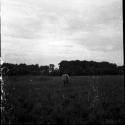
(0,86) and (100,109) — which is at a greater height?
(0,86)

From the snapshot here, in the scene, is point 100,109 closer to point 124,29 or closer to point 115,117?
point 115,117

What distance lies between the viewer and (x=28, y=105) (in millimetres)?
8828

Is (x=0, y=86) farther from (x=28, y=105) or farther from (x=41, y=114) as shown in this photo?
(x=28, y=105)

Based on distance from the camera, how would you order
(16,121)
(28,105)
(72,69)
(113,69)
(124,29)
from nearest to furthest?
(124,29)
(16,121)
(28,105)
(113,69)
(72,69)

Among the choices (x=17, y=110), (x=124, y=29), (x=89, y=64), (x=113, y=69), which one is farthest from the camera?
(x=89, y=64)

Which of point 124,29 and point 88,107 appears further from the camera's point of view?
point 88,107

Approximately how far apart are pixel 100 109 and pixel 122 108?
0.87 metres

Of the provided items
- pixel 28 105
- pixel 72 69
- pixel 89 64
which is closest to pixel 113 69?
pixel 72 69

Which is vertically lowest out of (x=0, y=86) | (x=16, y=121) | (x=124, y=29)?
(x=16, y=121)

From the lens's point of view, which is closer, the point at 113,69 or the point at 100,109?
the point at 100,109

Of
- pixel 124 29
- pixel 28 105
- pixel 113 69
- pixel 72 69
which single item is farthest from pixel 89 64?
pixel 124 29

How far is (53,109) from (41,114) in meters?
0.75

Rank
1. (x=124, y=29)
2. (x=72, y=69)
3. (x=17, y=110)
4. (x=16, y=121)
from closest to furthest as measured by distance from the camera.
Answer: (x=124, y=29), (x=16, y=121), (x=17, y=110), (x=72, y=69)

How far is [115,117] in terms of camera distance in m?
6.74
